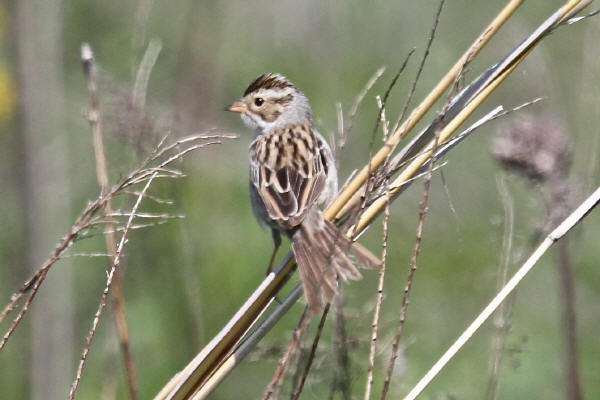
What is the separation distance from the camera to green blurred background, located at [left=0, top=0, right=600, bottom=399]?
402 centimetres

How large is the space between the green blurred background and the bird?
0.29 meters

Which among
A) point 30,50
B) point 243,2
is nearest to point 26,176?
point 30,50

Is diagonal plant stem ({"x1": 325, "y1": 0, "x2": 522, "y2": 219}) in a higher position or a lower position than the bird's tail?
higher

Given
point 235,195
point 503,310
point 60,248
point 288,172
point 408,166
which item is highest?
point 235,195

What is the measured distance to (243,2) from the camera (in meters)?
7.95

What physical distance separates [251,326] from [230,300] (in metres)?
2.62

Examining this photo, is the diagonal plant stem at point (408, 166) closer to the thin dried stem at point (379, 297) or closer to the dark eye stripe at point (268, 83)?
the thin dried stem at point (379, 297)

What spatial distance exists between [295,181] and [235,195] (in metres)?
2.28

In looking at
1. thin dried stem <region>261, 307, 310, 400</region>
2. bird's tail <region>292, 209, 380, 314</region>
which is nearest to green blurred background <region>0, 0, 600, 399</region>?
bird's tail <region>292, 209, 380, 314</region>

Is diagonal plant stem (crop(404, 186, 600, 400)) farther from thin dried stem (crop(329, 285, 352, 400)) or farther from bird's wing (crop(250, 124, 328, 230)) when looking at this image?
bird's wing (crop(250, 124, 328, 230))

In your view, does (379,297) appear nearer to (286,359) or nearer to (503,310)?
(286,359)

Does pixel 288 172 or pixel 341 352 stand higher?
pixel 288 172

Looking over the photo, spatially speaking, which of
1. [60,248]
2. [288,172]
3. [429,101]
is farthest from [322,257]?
[60,248]

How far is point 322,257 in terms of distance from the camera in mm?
3002
